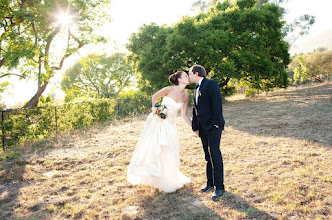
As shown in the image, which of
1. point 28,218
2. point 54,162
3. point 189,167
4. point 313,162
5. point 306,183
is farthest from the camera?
point 54,162

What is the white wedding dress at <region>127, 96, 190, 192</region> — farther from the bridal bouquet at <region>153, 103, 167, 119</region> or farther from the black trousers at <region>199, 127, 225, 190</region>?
the black trousers at <region>199, 127, 225, 190</region>

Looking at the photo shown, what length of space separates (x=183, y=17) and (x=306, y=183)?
18.1 m

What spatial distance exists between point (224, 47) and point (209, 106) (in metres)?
16.7

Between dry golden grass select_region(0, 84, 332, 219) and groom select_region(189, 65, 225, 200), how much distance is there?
0.50m

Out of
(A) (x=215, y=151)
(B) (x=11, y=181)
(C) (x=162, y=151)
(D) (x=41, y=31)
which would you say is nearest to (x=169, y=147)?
(C) (x=162, y=151)

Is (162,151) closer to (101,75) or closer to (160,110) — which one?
(160,110)

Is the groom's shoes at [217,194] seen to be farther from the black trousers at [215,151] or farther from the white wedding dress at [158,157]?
the white wedding dress at [158,157]

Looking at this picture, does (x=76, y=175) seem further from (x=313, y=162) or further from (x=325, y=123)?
(x=325, y=123)

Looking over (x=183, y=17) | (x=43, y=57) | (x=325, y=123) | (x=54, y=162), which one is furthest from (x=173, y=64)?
(x=54, y=162)

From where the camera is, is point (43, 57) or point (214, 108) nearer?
point (214, 108)

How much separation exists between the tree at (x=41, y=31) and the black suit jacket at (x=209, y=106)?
10277mm

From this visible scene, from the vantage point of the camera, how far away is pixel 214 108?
408cm

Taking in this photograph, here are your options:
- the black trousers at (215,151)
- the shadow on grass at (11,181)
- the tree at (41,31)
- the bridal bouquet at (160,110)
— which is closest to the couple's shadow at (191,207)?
the black trousers at (215,151)

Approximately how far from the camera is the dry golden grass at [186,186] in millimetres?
3920
